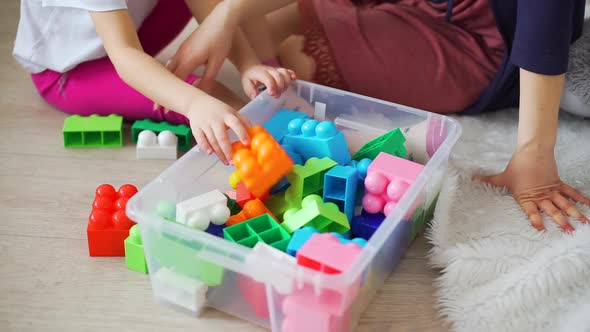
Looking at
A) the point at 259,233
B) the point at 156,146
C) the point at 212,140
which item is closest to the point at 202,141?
the point at 212,140

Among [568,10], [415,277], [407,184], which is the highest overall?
[568,10]

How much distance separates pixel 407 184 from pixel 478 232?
12 cm

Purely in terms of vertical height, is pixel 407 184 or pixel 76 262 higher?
pixel 407 184

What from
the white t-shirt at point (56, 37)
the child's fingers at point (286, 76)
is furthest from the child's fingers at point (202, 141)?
the white t-shirt at point (56, 37)

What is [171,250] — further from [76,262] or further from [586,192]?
[586,192]

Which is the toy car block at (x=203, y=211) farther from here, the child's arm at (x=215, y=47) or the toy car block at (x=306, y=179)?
the child's arm at (x=215, y=47)

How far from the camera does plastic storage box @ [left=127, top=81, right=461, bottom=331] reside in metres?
0.65

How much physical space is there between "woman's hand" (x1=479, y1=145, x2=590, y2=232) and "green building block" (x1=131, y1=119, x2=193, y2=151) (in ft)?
1.53

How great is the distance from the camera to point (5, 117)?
1.08m

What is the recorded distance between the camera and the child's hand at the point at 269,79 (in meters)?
0.94

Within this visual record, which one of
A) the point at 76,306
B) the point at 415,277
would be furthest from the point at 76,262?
the point at 415,277

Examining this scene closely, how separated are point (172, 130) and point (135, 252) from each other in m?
0.29

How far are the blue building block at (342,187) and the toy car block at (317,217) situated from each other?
0.09ft

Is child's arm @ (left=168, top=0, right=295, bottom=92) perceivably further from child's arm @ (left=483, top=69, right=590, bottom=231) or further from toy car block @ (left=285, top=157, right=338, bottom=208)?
child's arm @ (left=483, top=69, right=590, bottom=231)
